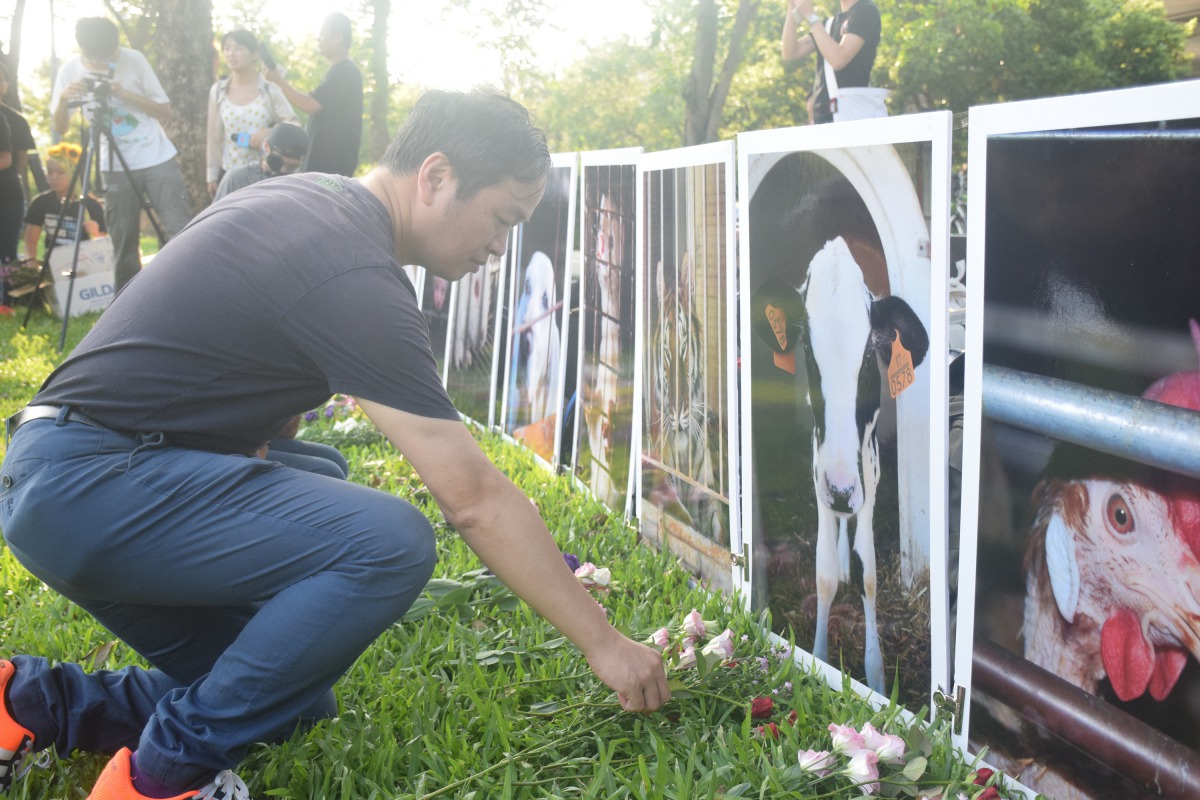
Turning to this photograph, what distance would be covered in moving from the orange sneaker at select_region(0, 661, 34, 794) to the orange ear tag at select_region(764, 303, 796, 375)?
5.42 ft

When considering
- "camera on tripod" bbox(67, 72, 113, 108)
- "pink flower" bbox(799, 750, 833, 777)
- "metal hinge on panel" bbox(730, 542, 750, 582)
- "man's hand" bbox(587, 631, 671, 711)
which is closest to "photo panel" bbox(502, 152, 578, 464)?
"metal hinge on panel" bbox(730, 542, 750, 582)

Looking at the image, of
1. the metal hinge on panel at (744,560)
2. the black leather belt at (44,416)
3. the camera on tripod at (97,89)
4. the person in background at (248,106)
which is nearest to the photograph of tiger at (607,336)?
the metal hinge on panel at (744,560)

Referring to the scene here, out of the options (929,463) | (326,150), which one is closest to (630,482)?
(929,463)

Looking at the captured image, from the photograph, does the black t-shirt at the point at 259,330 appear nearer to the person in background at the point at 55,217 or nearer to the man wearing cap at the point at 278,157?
the man wearing cap at the point at 278,157

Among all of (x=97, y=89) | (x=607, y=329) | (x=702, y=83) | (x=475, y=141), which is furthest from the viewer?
(x=702, y=83)

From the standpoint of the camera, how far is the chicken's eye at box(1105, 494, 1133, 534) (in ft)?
5.33

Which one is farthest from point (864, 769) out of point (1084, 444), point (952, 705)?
point (1084, 444)

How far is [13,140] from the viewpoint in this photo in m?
8.62

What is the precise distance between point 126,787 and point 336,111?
16.1ft

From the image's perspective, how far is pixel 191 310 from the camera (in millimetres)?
1899

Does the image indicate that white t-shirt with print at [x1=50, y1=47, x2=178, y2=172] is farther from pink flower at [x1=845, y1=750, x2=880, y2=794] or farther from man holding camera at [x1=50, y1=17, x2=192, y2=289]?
pink flower at [x1=845, y1=750, x2=880, y2=794]

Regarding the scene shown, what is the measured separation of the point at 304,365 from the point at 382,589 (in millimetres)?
404

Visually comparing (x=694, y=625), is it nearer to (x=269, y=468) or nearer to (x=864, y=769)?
(x=864, y=769)

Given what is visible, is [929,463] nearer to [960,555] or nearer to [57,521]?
[960,555]
